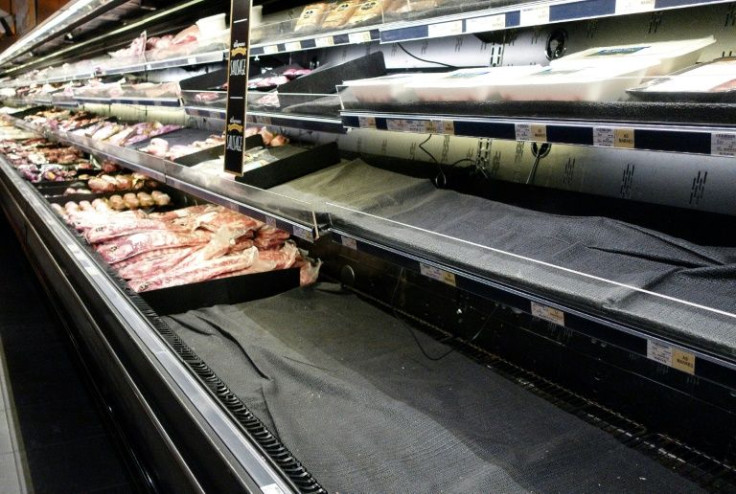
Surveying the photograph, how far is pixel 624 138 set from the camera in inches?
41.8

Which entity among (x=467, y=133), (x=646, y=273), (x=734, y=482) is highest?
(x=467, y=133)

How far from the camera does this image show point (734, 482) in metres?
1.28

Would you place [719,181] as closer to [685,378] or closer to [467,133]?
[685,378]

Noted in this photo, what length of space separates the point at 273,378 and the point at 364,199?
63cm

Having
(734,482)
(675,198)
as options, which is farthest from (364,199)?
(734,482)

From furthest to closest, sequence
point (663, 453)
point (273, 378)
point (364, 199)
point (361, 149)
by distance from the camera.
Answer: point (361, 149) < point (364, 199) < point (273, 378) < point (663, 453)

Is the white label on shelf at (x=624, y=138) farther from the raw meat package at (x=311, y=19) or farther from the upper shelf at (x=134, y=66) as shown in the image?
the upper shelf at (x=134, y=66)

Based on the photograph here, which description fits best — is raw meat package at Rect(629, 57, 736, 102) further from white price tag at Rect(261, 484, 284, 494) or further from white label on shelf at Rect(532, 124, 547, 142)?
white price tag at Rect(261, 484, 284, 494)

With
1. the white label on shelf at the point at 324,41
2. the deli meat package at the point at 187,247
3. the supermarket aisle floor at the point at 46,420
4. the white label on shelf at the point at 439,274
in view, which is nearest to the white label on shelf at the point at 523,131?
the white label on shelf at the point at 439,274

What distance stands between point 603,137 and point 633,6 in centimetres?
25

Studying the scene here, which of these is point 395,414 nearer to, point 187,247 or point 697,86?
point 697,86

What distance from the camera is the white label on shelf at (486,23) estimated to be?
4.49 feet

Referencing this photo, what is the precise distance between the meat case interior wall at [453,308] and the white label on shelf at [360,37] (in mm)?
245

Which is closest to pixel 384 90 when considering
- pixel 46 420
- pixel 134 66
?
pixel 46 420
